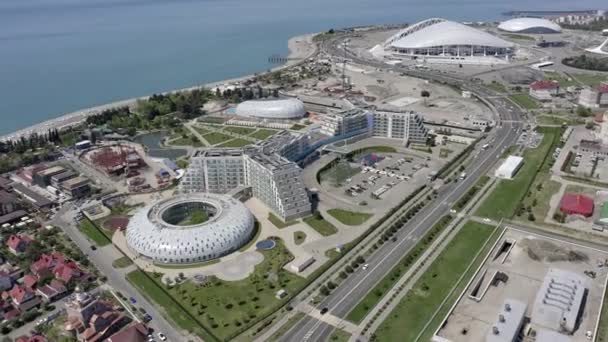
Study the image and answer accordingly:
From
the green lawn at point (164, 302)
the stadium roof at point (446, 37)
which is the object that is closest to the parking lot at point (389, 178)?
the green lawn at point (164, 302)

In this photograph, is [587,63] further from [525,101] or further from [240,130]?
[240,130]

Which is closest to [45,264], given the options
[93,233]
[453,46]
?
[93,233]

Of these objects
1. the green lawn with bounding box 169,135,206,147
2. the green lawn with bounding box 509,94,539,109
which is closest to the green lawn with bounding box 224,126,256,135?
the green lawn with bounding box 169,135,206,147

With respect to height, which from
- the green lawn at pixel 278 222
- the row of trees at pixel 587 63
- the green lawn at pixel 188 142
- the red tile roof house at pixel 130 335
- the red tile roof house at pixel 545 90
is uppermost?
the row of trees at pixel 587 63

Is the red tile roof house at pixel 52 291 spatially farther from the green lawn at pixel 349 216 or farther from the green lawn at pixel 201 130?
the green lawn at pixel 201 130

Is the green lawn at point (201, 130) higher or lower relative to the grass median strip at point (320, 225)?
higher

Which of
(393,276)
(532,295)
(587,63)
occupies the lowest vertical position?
(532,295)
